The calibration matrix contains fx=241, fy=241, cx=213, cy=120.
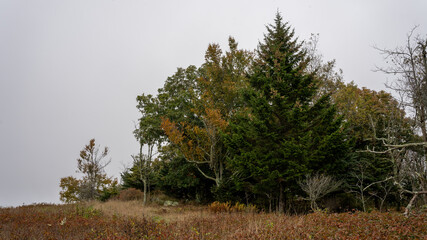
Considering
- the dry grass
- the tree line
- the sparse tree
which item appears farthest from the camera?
the sparse tree

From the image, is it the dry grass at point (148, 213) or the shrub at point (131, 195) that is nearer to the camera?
the dry grass at point (148, 213)

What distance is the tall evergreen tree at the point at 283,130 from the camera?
516 inches

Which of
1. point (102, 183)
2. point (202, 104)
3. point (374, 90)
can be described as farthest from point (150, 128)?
point (374, 90)

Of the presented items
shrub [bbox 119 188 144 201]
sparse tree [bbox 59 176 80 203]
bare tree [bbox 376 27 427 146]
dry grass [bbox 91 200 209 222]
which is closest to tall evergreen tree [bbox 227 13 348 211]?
bare tree [bbox 376 27 427 146]

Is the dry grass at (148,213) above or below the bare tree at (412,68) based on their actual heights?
below

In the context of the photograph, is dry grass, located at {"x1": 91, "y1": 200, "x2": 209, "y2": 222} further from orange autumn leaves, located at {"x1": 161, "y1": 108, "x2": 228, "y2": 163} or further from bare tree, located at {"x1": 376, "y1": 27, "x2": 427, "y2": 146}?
bare tree, located at {"x1": 376, "y1": 27, "x2": 427, "y2": 146}

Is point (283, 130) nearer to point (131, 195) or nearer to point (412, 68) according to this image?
point (412, 68)

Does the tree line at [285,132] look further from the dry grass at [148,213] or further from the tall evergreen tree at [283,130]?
the dry grass at [148,213]

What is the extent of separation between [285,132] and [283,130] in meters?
0.17

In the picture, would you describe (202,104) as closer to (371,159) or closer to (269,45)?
(269,45)

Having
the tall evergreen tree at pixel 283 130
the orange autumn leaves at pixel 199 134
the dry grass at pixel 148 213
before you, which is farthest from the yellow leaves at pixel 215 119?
the dry grass at pixel 148 213

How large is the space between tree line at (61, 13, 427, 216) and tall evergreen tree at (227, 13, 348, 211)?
64mm

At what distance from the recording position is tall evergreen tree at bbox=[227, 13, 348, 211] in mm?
13094

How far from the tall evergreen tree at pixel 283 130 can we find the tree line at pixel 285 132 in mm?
64
